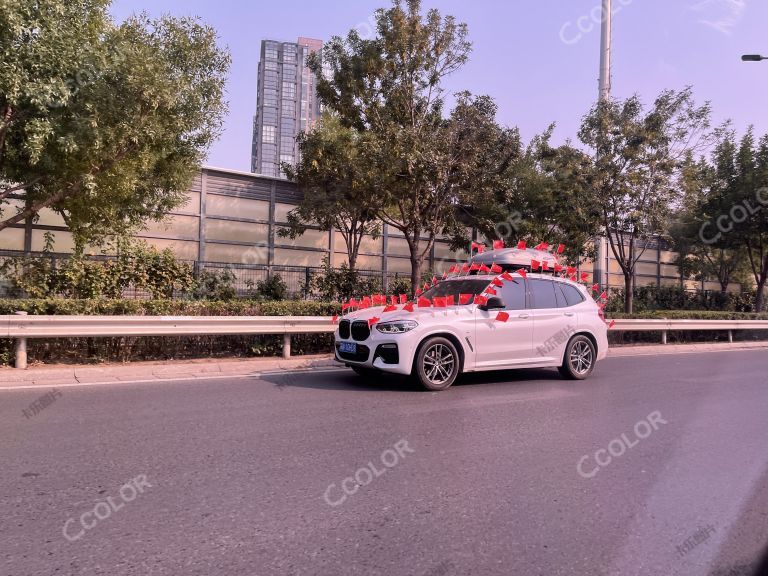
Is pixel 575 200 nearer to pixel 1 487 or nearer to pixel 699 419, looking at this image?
pixel 699 419

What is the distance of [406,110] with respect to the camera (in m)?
15.1

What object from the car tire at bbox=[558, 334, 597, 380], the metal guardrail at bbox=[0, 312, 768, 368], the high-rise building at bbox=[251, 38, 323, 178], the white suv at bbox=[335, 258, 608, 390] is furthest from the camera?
the high-rise building at bbox=[251, 38, 323, 178]

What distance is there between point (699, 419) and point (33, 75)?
34.3 feet

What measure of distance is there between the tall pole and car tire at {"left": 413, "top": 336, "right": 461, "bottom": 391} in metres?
14.6

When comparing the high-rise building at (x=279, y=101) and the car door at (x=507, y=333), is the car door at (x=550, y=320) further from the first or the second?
the high-rise building at (x=279, y=101)

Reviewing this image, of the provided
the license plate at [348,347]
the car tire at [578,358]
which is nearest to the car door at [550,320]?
the car tire at [578,358]

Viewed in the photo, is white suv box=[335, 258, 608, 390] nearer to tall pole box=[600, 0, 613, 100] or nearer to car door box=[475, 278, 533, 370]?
car door box=[475, 278, 533, 370]

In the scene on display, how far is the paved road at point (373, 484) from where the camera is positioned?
3316 mm

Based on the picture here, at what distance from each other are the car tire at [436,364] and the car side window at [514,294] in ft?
3.99

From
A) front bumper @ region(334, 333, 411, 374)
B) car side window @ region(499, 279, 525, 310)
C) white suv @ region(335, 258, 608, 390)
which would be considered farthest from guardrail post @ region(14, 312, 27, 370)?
car side window @ region(499, 279, 525, 310)

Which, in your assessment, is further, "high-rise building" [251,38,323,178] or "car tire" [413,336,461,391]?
"high-rise building" [251,38,323,178]

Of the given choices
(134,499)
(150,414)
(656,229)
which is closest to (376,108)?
(656,229)

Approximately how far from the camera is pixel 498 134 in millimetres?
15031

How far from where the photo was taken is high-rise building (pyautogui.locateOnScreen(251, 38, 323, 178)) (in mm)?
67688
